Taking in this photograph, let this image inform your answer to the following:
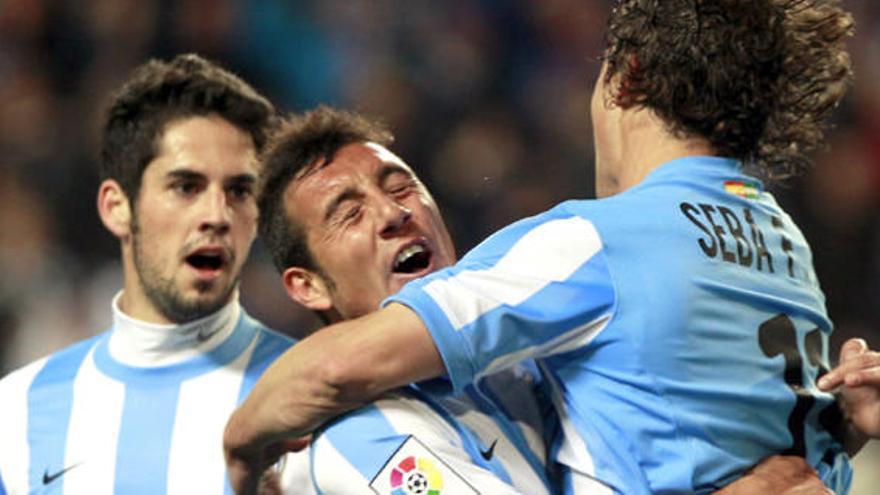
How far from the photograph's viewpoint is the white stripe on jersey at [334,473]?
2561 mm

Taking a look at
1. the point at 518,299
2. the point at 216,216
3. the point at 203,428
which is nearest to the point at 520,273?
the point at 518,299

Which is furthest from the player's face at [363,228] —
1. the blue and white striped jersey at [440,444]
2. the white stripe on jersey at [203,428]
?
the white stripe on jersey at [203,428]

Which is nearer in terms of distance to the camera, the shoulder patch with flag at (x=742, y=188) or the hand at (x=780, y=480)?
the hand at (x=780, y=480)

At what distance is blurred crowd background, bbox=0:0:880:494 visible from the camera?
6.30 m

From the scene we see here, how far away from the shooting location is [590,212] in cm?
242

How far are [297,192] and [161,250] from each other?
3.03 feet

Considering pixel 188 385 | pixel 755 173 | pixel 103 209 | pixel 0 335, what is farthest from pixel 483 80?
pixel 755 173

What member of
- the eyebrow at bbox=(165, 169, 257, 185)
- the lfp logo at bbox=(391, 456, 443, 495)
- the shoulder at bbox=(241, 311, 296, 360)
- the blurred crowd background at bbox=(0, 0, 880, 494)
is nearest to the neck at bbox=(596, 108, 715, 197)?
the lfp logo at bbox=(391, 456, 443, 495)

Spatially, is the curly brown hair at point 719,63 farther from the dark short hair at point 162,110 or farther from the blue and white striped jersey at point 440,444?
the dark short hair at point 162,110

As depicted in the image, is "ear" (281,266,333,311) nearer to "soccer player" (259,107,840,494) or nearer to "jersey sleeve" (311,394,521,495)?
"soccer player" (259,107,840,494)

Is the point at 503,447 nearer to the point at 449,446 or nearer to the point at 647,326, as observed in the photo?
the point at 449,446

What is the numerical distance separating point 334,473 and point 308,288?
23.3 inches

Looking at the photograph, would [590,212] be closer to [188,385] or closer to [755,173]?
[755,173]

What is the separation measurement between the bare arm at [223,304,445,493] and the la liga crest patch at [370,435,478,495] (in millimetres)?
131
